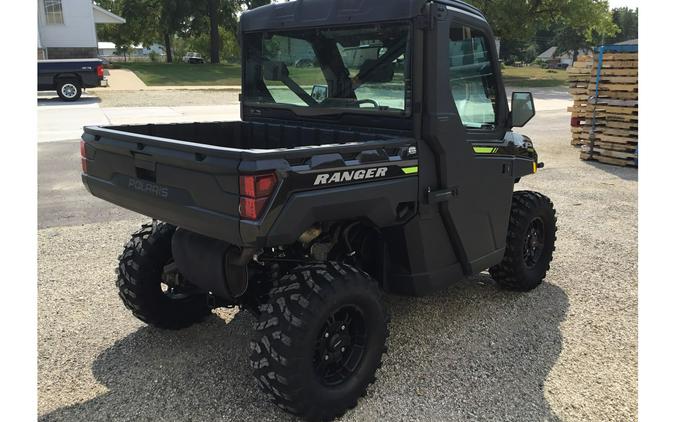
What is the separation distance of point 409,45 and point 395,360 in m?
1.91

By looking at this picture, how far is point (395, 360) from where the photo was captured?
3469 mm

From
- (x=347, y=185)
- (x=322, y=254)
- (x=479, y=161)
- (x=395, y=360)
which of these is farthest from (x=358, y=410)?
(x=479, y=161)

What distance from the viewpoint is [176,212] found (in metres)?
2.79

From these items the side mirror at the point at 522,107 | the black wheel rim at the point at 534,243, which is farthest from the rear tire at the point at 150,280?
the black wheel rim at the point at 534,243

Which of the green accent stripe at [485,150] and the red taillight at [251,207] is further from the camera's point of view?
the green accent stripe at [485,150]

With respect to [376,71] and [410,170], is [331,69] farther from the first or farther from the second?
[410,170]

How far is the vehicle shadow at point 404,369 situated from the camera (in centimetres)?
299

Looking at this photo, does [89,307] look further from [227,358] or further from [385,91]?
[385,91]

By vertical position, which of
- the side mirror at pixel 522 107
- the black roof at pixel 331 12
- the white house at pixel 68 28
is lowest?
the side mirror at pixel 522 107

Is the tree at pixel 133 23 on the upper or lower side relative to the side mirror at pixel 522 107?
upper

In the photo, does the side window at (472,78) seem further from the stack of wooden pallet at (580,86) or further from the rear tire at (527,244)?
the stack of wooden pallet at (580,86)

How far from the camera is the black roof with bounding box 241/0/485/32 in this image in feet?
10.3

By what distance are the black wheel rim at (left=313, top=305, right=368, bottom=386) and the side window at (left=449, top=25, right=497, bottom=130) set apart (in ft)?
4.77

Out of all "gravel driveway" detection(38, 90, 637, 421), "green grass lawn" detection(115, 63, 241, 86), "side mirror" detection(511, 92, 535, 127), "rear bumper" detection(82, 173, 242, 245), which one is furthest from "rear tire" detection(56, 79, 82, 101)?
"side mirror" detection(511, 92, 535, 127)
